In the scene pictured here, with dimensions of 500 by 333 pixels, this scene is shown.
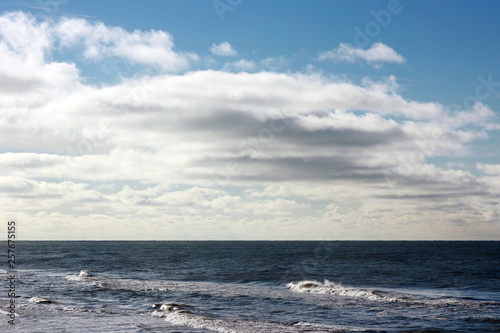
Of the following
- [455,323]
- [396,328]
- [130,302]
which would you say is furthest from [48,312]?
[455,323]

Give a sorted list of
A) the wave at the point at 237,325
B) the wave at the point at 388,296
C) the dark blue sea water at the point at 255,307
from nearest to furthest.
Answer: the wave at the point at 237,325
the dark blue sea water at the point at 255,307
the wave at the point at 388,296

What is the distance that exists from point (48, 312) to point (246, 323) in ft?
44.9

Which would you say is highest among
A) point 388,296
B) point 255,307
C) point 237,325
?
point 237,325

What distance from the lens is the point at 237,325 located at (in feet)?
83.5

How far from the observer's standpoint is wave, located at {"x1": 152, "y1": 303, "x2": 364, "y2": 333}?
24000mm

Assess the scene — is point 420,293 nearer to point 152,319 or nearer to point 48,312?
point 152,319

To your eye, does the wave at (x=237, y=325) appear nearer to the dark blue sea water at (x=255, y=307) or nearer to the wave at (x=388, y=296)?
the dark blue sea water at (x=255, y=307)

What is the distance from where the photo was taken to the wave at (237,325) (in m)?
24.0

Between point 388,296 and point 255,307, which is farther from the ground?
point 255,307

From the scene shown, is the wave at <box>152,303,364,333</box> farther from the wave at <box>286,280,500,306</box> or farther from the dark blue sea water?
the wave at <box>286,280,500,306</box>

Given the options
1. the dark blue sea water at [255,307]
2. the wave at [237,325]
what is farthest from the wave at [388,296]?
the wave at [237,325]

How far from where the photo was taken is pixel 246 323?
2595cm

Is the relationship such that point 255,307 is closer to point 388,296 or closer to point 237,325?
point 237,325

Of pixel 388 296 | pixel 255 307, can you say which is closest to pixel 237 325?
pixel 255 307
